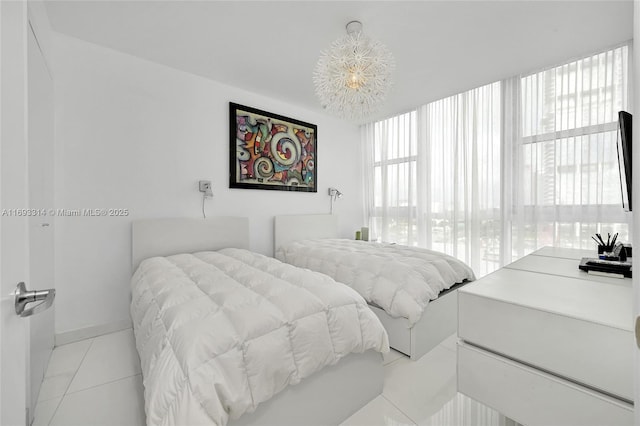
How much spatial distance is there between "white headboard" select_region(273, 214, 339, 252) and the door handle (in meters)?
2.88

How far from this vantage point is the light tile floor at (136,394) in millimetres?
1393

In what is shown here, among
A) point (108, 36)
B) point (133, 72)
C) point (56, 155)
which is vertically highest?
point (108, 36)

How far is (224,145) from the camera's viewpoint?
3.08 metres

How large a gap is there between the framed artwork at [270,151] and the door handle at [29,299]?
264 cm

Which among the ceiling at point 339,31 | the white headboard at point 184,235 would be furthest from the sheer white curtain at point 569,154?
the white headboard at point 184,235

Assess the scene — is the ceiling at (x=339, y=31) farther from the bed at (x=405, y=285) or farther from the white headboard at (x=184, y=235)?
the bed at (x=405, y=285)

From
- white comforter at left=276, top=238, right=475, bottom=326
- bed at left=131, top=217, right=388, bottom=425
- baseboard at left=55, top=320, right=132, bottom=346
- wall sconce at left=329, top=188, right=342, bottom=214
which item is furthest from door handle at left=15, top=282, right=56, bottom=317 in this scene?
wall sconce at left=329, top=188, right=342, bottom=214

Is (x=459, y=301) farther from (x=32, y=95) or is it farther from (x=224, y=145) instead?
(x=224, y=145)

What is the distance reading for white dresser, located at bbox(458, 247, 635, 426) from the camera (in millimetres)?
763

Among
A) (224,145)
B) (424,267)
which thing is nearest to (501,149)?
(424,267)

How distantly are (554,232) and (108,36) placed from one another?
14.7 ft

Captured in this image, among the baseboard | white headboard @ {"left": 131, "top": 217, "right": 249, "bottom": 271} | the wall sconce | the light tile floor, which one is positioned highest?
the wall sconce

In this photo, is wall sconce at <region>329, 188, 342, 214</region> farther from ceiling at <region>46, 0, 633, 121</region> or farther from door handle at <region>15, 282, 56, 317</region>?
door handle at <region>15, 282, 56, 317</region>

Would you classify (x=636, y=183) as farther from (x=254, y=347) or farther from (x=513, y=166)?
(x=513, y=166)
